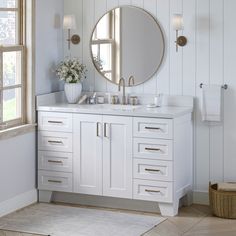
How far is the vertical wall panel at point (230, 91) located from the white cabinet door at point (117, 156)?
89cm

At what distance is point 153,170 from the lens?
581 centimetres

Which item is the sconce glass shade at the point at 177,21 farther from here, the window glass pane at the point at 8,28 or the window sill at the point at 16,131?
the window sill at the point at 16,131

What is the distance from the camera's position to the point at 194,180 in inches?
246

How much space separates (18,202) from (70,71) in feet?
4.28

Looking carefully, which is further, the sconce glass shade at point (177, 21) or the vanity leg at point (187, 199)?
the vanity leg at point (187, 199)

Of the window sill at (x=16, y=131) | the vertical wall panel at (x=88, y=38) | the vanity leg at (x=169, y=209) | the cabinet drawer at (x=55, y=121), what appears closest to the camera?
the window sill at (x=16, y=131)

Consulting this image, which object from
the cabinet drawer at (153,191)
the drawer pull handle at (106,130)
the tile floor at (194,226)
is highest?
the drawer pull handle at (106,130)

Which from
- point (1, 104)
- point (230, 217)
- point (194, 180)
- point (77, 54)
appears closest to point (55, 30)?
point (77, 54)

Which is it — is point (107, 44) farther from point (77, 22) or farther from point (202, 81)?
point (202, 81)

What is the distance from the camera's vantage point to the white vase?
6.44 meters

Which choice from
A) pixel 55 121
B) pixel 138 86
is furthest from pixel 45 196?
pixel 138 86

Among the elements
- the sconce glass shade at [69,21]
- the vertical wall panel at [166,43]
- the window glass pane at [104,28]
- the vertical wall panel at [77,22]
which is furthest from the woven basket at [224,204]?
the sconce glass shade at [69,21]

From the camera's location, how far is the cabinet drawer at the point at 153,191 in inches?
228

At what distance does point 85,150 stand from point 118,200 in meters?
0.53
